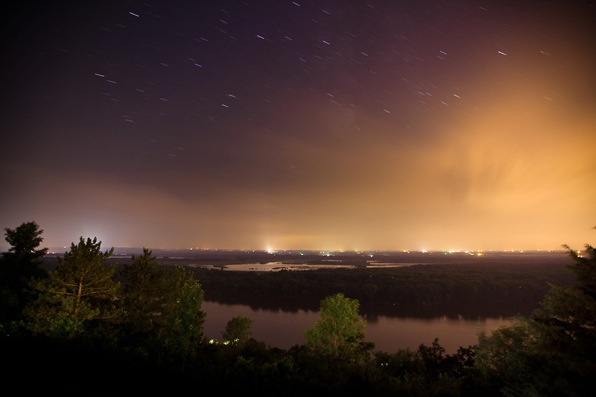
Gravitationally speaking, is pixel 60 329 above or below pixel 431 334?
above

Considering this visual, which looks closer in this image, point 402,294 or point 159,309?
point 159,309

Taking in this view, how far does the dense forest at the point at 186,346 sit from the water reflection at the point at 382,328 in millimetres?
24529

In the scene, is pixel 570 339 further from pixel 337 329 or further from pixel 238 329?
pixel 238 329

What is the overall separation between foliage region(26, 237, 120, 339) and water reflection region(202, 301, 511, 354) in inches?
1220

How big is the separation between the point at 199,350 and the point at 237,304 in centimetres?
5438

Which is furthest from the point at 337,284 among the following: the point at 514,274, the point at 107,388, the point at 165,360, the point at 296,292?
the point at 107,388

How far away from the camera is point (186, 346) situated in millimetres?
20000

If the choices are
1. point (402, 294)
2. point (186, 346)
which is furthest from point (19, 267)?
point (402, 294)

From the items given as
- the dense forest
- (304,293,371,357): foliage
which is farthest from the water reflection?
the dense forest

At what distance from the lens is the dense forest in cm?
1005

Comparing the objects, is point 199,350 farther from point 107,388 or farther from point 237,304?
point 237,304

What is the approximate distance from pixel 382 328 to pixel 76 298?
47962mm

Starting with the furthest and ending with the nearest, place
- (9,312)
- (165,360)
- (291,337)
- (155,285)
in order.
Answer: (291,337)
(155,285)
(9,312)
(165,360)

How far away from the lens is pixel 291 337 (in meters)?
48.3
